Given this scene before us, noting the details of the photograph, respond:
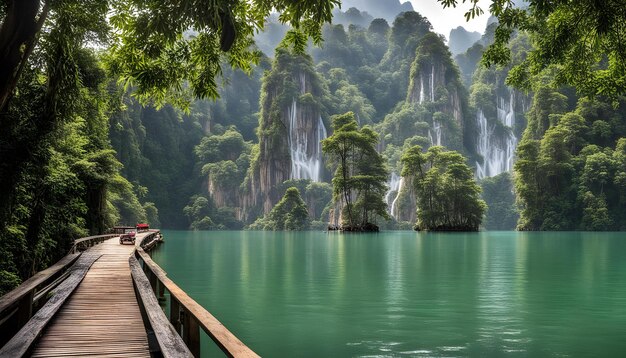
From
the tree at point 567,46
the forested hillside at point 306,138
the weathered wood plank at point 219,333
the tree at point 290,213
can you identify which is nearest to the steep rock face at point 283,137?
the forested hillside at point 306,138

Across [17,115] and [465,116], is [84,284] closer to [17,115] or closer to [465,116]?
[17,115]

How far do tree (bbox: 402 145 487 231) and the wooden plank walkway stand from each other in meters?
71.3

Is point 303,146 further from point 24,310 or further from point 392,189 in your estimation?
point 24,310

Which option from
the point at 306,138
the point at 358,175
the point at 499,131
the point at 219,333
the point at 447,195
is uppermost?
the point at 499,131

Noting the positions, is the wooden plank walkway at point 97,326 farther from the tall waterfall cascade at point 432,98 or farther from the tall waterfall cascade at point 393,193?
the tall waterfall cascade at point 432,98

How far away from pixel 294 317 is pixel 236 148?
139 m

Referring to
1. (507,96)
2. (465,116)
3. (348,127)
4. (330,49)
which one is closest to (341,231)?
(348,127)

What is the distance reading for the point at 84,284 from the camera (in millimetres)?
11984

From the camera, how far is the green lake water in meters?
10.2

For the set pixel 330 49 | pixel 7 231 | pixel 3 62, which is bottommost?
pixel 7 231

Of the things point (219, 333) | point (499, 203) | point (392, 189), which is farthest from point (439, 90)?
point (219, 333)

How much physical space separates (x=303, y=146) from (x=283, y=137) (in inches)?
243

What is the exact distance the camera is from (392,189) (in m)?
124

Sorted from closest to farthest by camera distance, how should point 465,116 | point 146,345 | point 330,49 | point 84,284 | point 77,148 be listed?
point 146,345, point 84,284, point 77,148, point 465,116, point 330,49
